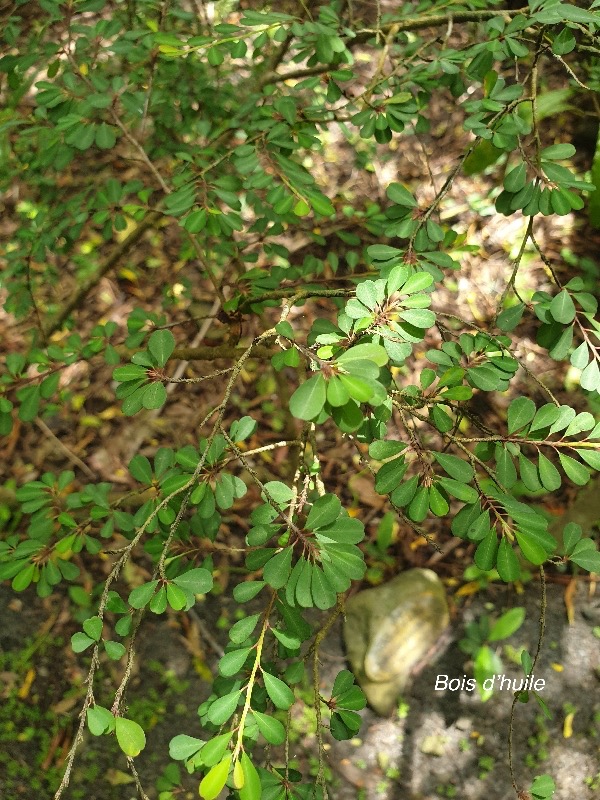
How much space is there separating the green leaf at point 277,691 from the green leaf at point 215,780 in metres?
0.14

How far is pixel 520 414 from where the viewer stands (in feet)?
3.41

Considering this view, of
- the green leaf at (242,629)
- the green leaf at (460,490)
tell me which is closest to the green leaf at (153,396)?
the green leaf at (242,629)

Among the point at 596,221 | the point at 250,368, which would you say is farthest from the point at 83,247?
the point at 596,221

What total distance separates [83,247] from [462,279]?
2148 millimetres

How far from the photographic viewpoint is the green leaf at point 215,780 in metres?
0.77

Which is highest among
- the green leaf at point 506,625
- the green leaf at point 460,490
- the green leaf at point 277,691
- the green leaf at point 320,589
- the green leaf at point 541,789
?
the green leaf at point 506,625

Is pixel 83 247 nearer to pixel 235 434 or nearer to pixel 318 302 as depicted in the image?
pixel 318 302

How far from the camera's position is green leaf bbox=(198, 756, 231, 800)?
765 mm

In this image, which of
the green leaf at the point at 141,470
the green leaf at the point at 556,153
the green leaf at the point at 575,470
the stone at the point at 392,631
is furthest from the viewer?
the stone at the point at 392,631

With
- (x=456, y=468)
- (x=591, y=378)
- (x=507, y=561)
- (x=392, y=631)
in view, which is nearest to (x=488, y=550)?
(x=507, y=561)

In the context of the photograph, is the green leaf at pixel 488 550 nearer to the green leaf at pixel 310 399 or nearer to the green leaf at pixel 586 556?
the green leaf at pixel 586 556

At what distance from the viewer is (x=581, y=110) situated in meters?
3.03

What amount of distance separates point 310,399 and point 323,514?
0.75ft

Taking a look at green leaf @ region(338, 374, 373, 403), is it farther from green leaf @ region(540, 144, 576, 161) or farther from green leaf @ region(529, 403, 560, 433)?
green leaf @ region(540, 144, 576, 161)
